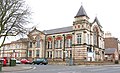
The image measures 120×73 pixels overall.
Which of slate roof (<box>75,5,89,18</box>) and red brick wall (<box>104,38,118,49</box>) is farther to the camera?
red brick wall (<box>104,38,118,49</box>)

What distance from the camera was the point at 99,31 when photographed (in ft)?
265

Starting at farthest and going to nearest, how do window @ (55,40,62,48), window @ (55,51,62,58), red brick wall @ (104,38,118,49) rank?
red brick wall @ (104,38,118,49), window @ (55,40,62,48), window @ (55,51,62,58)

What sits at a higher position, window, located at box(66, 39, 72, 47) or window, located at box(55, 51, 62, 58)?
window, located at box(66, 39, 72, 47)

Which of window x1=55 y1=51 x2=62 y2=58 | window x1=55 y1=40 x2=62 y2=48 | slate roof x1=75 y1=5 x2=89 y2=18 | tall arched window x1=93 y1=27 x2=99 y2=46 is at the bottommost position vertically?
window x1=55 y1=51 x2=62 y2=58

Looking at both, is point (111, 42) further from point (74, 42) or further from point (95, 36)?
point (74, 42)

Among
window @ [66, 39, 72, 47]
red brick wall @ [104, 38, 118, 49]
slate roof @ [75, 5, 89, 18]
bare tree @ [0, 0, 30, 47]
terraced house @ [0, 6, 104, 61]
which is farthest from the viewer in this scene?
red brick wall @ [104, 38, 118, 49]

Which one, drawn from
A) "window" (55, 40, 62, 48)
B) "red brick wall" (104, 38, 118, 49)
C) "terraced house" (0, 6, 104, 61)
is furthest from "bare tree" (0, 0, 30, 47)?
"red brick wall" (104, 38, 118, 49)

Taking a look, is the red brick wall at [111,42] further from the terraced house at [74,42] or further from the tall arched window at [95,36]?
the tall arched window at [95,36]

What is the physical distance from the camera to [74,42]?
7175 cm

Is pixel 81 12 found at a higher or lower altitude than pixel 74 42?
higher

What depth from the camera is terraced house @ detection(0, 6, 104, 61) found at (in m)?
69.5

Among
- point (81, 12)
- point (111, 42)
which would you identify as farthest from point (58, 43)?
point (111, 42)

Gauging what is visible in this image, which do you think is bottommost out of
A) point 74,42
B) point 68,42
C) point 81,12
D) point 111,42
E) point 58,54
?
point 58,54

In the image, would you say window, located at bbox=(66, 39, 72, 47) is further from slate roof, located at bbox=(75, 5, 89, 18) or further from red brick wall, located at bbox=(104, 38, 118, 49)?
red brick wall, located at bbox=(104, 38, 118, 49)
